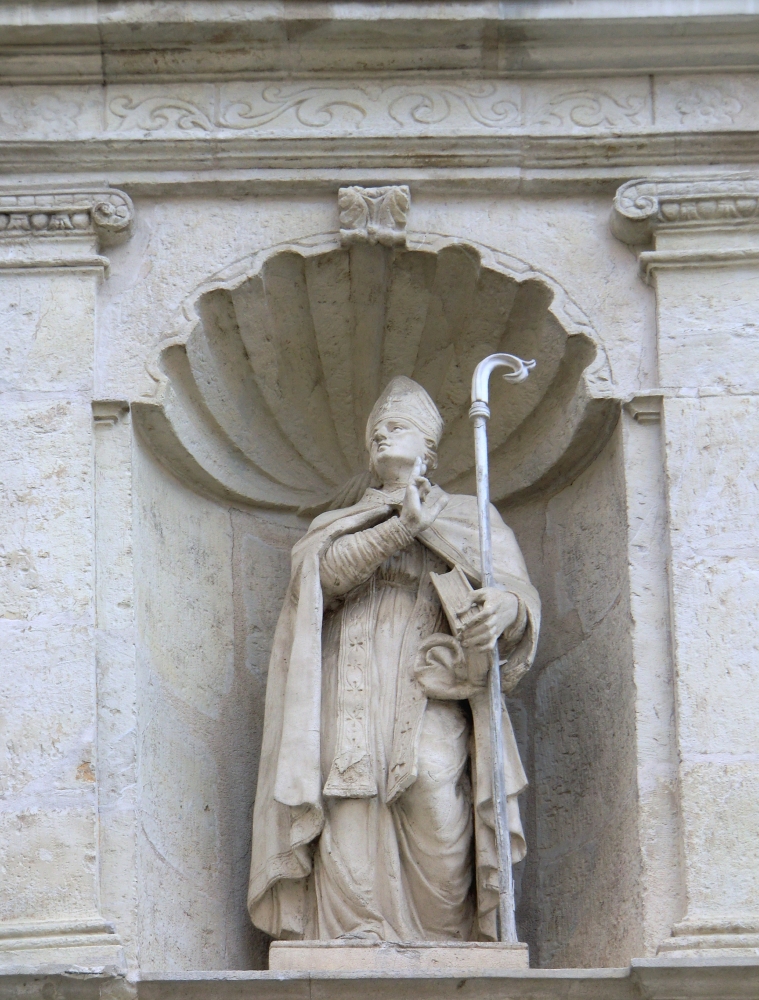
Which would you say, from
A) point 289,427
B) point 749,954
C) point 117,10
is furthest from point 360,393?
point 749,954

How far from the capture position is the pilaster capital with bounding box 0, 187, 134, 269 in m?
6.26

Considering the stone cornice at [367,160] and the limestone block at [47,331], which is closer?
the limestone block at [47,331]

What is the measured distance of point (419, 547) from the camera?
6117mm

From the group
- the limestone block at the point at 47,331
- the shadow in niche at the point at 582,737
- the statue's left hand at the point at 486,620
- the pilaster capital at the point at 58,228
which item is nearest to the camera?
the statue's left hand at the point at 486,620

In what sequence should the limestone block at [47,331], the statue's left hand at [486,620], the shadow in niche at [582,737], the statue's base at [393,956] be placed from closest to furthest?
1. the statue's base at [393,956]
2. the statue's left hand at [486,620]
3. the shadow in niche at [582,737]
4. the limestone block at [47,331]

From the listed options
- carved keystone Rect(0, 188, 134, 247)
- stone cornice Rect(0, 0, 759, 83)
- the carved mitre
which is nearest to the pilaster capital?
carved keystone Rect(0, 188, 134, 247)

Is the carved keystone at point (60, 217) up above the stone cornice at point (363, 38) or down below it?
below

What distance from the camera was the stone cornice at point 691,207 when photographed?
20.6 feet

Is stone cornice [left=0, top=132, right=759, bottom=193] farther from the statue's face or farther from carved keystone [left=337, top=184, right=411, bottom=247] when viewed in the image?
the statue's face

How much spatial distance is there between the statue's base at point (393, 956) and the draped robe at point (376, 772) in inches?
4.6

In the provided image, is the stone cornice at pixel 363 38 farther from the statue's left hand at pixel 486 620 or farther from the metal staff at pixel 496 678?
the statue's left hand at pixel 486 620

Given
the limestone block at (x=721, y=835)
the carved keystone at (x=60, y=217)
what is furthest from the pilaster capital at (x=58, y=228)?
the limestone block at (x=721, y=835)

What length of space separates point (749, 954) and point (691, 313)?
1.84m

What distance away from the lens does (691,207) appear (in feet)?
20.6
